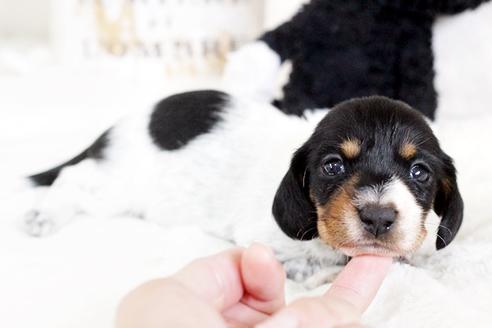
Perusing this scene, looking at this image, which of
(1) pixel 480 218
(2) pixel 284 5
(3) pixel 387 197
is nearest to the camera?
(3) pixel 387 197

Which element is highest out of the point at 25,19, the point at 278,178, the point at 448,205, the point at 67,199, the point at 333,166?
the point at 333,166

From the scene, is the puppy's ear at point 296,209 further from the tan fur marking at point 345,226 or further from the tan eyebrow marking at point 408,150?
the tan eyebrow marking at point 408,150

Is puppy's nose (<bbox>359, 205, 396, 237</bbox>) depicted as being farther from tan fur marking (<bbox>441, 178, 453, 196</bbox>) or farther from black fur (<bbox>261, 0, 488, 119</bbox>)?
black fur (<bbox>261, 0, 488, 119</bbox>)

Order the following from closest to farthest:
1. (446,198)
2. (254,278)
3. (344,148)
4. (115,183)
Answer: (254,278)
(344,148)
(446,198)
(115,183)

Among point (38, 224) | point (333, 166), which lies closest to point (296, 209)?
point (333, 166)

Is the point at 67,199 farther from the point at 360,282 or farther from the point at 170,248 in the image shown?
the point at 360,282

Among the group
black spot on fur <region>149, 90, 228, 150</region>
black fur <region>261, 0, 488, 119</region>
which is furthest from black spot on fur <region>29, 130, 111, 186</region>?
black fur <region>261, 0, 488, 119</region>

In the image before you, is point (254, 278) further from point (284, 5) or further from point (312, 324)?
point (284, 5)

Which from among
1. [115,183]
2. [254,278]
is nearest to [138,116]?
[115,183]
